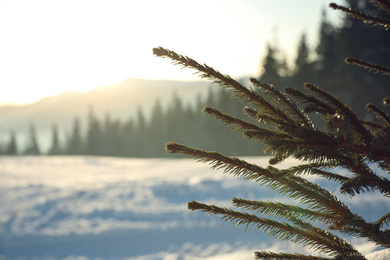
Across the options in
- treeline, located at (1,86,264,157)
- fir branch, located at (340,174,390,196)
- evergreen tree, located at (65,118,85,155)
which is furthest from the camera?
evergreen tree, located at (65,118,85,155)

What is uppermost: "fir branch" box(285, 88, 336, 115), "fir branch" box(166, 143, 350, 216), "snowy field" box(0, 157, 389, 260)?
"fir branch" box(285, 88, 336, 115)

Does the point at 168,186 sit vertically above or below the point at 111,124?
above

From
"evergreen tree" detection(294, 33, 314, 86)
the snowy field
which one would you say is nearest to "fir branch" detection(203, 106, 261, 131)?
the snowy field

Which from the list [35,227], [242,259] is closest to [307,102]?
[242,259]

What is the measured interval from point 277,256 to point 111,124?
3537 inches

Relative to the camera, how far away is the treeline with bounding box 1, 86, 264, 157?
5778 cm

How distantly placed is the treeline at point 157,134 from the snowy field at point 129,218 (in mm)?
43742

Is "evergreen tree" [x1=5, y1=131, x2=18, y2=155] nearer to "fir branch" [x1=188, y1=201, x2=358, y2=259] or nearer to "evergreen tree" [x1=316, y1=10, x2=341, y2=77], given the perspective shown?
"evergreen tree" [x1=316, y1=10, x2=341, y2=77]

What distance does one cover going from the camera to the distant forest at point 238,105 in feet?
121

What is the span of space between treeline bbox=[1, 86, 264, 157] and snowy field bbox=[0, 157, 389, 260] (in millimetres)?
43742

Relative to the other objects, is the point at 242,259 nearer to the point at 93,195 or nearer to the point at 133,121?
the point at 93,195

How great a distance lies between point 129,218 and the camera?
633 centimetres

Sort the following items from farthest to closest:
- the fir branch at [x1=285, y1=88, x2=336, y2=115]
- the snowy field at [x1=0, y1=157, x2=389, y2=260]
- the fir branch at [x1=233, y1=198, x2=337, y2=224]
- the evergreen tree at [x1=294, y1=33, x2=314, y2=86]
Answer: the evergreen tree at [x1=294, y1=33, x2=314, y2=86], the snowy field at [x1=0, y1=157, x2=389, y2=260], the fir branch at [x1=233, y1=198, x2=337, y2=224], the fir branch at [x1=285, y1=88, x2=336, y2=115]

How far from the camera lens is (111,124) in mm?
89375
